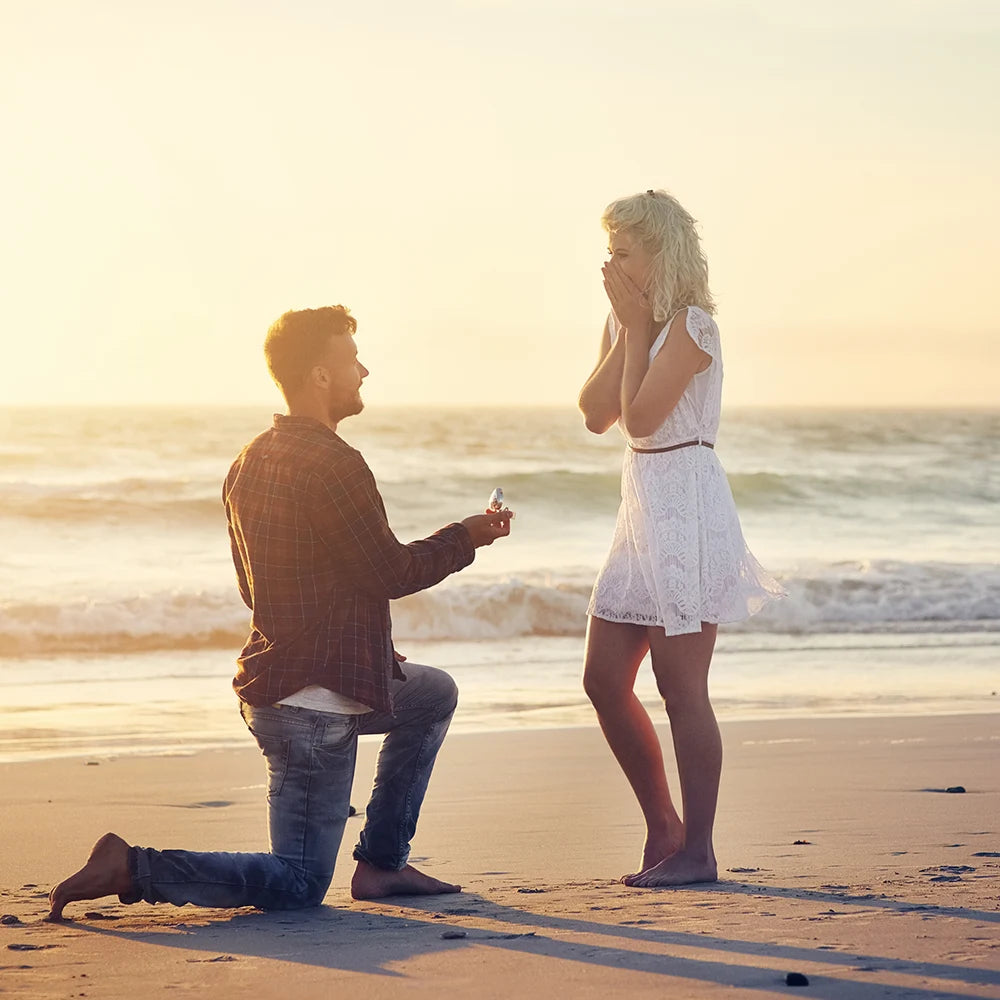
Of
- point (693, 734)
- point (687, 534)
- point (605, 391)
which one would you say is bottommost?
point (693, 734)

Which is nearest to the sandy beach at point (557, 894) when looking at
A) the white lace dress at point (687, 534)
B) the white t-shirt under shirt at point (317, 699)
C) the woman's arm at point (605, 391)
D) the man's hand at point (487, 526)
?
the white t-shirt under shirt at point (317, 699)

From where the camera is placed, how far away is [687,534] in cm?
399

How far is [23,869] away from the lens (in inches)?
174

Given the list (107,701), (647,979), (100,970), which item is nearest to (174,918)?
(100,970)

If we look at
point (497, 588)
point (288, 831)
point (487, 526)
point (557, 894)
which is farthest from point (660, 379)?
point (497, 588)

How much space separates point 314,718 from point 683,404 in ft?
4.23

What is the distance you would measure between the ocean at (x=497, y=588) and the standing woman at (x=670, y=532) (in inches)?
135

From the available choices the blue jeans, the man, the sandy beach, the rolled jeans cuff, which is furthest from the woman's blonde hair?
the rolled jeans cuff

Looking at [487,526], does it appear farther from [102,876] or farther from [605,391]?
[102,876]

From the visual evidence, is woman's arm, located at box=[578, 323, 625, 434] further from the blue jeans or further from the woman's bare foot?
the woman's bare foot

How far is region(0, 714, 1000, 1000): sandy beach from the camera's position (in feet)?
9.57

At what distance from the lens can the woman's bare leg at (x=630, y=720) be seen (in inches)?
161

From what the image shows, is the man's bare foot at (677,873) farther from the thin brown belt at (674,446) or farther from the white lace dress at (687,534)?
the thin brown belt at (674,446)

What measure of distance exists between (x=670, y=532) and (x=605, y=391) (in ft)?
1.44
